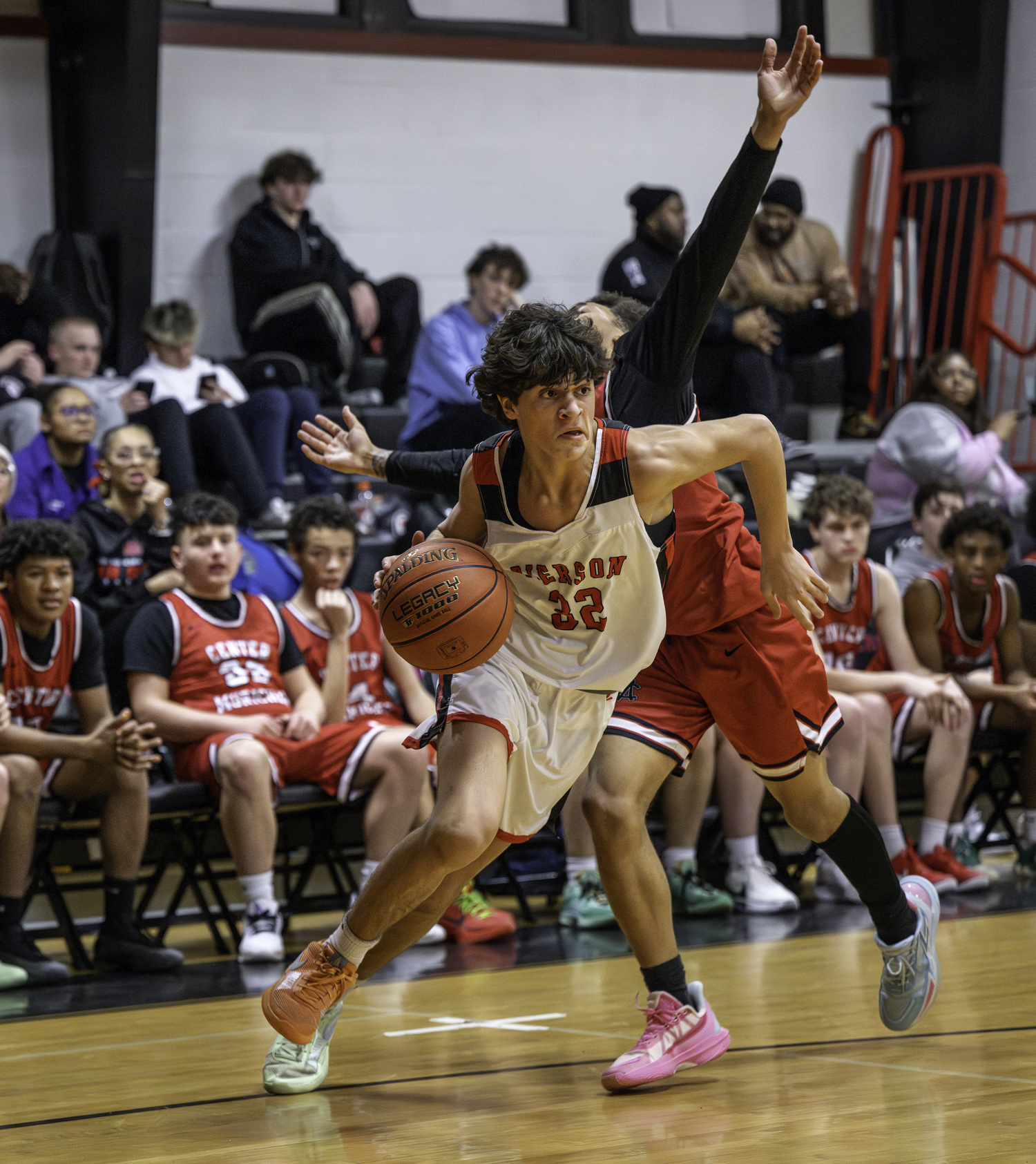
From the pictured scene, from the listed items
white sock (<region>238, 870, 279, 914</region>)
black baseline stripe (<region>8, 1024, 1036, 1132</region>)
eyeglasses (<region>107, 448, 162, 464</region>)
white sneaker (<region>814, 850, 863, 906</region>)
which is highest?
eyeglasses (<region>107, 448, 162, 464</region>)

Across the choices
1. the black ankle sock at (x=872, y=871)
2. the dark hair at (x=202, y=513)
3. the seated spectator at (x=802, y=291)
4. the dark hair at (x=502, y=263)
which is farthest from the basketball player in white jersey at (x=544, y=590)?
the seated spectator at (x=802, y=291)

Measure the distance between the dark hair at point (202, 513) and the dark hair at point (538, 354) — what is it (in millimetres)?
2644

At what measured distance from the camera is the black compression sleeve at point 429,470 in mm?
3520

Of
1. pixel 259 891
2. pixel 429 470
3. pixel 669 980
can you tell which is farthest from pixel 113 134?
pixel 669 980

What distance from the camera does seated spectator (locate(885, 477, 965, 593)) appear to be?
6922mm

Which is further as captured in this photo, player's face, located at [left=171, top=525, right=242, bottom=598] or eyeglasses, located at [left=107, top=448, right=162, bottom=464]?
eyeglasses, located at [left=107, top=448, right=162, bottom=464]

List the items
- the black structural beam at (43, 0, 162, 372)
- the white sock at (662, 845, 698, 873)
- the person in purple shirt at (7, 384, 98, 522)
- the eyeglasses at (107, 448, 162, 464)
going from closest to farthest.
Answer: the white sock at (662, 845, 698, 873)
the eyeglasses at (107, 448, 162, 464)
the person in purple shirt at (7, 384, 98, 522)
the black structural beam at (43, 0, 162, 372)

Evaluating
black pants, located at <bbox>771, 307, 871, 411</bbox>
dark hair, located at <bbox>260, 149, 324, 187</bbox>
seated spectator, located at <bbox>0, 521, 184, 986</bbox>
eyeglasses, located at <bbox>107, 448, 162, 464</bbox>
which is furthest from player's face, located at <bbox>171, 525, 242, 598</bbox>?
black pants, located at <bbox>771, 307, 871, 411</bbox>

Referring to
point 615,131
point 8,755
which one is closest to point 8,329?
point 8,755

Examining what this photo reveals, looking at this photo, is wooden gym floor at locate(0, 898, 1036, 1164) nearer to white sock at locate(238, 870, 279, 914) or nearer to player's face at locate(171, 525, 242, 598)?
white sock at locate(238, 870, 279, 914)

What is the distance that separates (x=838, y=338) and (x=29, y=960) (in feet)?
20.9

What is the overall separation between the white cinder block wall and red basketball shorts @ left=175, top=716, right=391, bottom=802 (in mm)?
4012

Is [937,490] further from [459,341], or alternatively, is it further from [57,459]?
[57,459]

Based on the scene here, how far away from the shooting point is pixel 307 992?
3.21 metres
